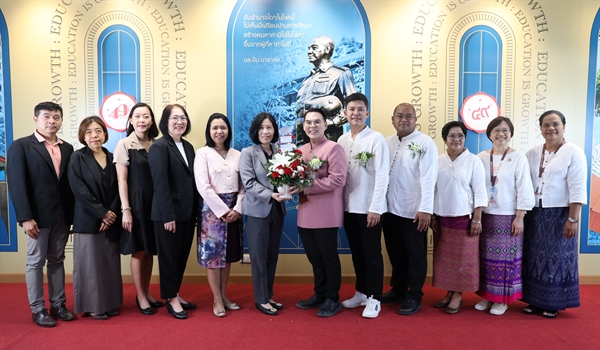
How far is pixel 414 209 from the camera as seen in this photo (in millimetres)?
3395

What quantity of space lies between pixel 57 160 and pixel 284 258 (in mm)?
2490

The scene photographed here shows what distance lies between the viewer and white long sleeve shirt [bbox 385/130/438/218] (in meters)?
3.32

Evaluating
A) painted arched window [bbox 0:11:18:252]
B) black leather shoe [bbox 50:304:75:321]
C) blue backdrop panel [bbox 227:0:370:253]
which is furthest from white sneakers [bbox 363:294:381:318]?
painted arched window [bbox 0:11:18:252]

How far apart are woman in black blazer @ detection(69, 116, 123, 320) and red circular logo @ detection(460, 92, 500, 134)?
12.2 ft

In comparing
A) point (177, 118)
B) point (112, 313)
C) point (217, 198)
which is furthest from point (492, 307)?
point (112, 313)

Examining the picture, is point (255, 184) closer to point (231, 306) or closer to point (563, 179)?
point (231, 306)

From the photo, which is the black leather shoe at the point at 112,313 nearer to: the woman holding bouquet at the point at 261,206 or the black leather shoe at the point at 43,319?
the black leather shoe at the point at 43,319

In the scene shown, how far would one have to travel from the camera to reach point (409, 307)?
346 cm

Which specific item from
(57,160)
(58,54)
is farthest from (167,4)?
(57,160)

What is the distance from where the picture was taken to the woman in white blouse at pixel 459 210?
3.37 m

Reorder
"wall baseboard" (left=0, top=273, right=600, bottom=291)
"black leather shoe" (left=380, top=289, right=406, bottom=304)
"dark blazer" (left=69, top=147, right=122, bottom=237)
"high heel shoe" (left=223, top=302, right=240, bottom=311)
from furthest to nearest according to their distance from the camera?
"wall baseboard" (left=0, top=273, right=600, bottom=291), "black leather shoe" (left=380, top=289, right=406, bottom=304), "high heel shoe" (left=223, top=302, right=240, bottom=311), "dark blazer" (left=69, top=147, right=122, bottom=237)

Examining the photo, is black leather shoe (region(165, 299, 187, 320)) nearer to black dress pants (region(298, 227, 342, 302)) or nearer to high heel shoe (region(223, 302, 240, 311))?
high heel shoe (region(223, 302, 240, 311))

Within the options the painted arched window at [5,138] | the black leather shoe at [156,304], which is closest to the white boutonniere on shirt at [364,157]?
the black leather shoe at [156,304]

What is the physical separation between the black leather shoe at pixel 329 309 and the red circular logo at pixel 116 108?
9.80 feet
